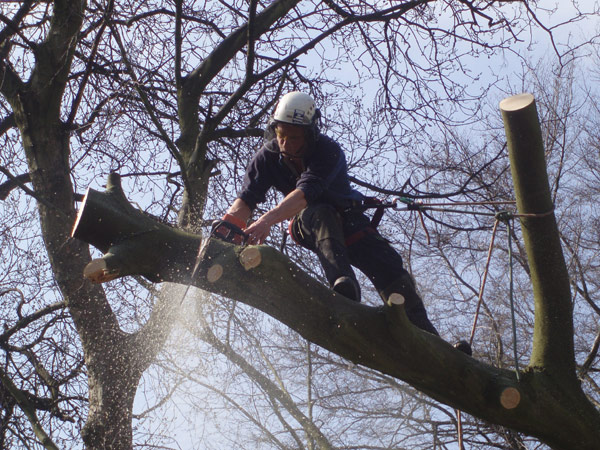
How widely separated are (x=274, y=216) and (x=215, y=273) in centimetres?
72

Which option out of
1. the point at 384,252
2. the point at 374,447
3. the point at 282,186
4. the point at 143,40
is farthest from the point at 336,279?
the point at 374,447

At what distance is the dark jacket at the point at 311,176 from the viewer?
12.2ft

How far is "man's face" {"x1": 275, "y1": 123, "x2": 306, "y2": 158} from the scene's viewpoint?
3951 millimetres

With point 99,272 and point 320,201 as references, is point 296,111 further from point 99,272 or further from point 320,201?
point 99,272

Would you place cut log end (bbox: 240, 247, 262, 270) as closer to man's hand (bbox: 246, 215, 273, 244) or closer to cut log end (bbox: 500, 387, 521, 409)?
man's hand (bbox: 246, 215, 273, 244)

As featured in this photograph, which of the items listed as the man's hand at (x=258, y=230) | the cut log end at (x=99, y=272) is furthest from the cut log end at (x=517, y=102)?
the cut log end at (x=99, y=272)

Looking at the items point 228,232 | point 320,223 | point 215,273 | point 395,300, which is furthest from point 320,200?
point 215,273

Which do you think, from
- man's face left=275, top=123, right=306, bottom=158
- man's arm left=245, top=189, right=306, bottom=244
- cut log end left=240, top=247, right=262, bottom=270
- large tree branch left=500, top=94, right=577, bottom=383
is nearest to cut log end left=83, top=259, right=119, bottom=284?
cut log end left=240, top=247, right=262, bottom=270

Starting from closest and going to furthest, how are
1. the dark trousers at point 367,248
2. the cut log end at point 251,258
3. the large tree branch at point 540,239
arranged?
the cut log end at point 251,258 < the large tree branch at point 540,239 < the dark trousers at point 367,248

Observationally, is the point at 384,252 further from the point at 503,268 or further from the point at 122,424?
the point at 503,268

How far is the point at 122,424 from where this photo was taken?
496 centimetres

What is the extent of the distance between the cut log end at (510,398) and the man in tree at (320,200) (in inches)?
32.8

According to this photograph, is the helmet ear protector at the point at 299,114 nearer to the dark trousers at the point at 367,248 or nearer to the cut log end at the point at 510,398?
the dark trousers at the point at 367,248

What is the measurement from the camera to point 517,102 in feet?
10.7
